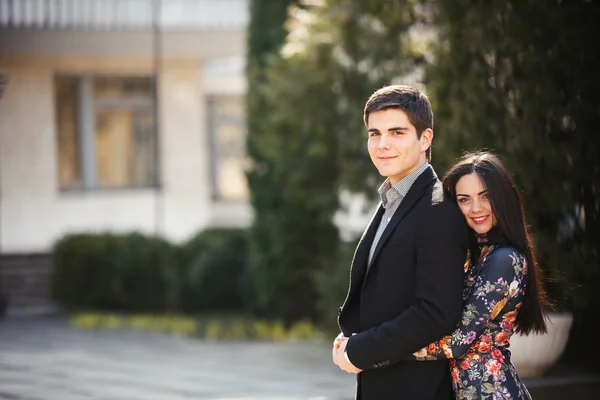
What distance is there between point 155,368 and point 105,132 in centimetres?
867

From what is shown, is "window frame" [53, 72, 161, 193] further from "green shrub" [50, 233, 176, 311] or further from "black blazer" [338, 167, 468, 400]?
"black blazer" [338, 167, 468, 400]

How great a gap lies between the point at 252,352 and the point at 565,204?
4.66 meters

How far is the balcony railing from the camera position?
15.2m

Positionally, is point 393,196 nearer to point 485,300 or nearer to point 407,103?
point 407,103

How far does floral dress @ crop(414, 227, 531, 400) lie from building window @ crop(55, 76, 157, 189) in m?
13.6

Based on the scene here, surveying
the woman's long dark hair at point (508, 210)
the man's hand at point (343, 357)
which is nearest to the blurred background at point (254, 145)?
the woman's long dark hair at point (508, 210)

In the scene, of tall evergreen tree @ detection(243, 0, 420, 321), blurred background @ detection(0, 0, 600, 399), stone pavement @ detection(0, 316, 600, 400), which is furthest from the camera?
tall evergreen tree @ detection(243, 0, 420, 321)

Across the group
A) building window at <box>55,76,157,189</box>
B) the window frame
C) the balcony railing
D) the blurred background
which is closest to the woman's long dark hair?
the blurred background

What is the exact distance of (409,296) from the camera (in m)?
3.03

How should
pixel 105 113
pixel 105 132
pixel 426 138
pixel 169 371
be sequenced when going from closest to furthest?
pixel 426 138
pixel 169 371
pixel 105 113
pixel 105 132

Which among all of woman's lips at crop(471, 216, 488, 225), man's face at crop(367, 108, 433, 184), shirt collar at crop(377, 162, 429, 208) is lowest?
woman's lips at crop(471, 216, 488, 225)

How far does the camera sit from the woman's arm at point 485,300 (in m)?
3.08

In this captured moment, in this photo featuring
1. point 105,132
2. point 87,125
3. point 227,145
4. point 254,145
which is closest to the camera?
point 254,145

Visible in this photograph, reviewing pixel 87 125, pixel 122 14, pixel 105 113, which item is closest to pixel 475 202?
pixel 122 14
